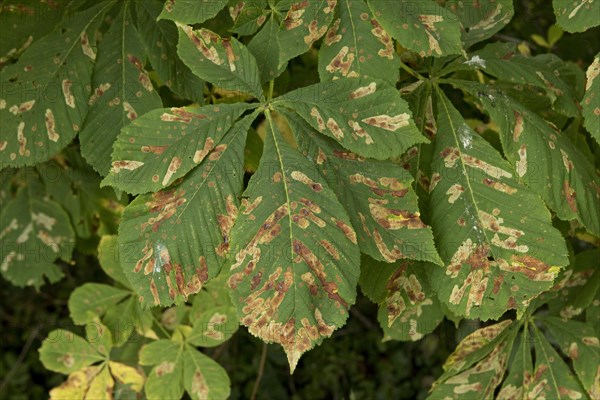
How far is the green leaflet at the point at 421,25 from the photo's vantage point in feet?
4.52

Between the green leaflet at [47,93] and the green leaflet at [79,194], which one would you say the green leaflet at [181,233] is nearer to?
the green leaflet at [47,93]

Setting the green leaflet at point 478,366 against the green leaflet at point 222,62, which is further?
the green leaflet at point 478,366

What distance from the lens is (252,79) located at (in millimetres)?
1390

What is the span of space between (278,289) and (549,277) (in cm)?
57

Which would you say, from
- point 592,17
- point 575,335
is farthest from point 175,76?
point 575,335

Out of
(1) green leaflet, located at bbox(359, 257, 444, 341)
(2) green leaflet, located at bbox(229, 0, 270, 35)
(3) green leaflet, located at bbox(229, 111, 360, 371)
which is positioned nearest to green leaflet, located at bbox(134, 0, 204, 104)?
(2) green leaflet, located at bbox(229, 0, 270, 35)

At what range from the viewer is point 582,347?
5.98 ft

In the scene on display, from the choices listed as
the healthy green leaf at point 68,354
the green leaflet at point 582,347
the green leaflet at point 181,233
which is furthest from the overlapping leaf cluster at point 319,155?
the healthy green leaf at point 68,354

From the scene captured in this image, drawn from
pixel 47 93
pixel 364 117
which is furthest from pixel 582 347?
pixel 47 93

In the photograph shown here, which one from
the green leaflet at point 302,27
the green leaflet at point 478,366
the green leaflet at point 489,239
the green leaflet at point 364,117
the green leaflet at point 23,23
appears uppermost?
the green leaflet at point 302,27

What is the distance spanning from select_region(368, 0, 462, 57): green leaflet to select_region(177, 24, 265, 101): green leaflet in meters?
0.29

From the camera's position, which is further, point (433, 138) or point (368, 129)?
point (433, 138)

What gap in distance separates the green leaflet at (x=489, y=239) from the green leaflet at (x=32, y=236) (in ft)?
5.22

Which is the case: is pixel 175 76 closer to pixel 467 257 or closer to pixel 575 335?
pixel 467 257
